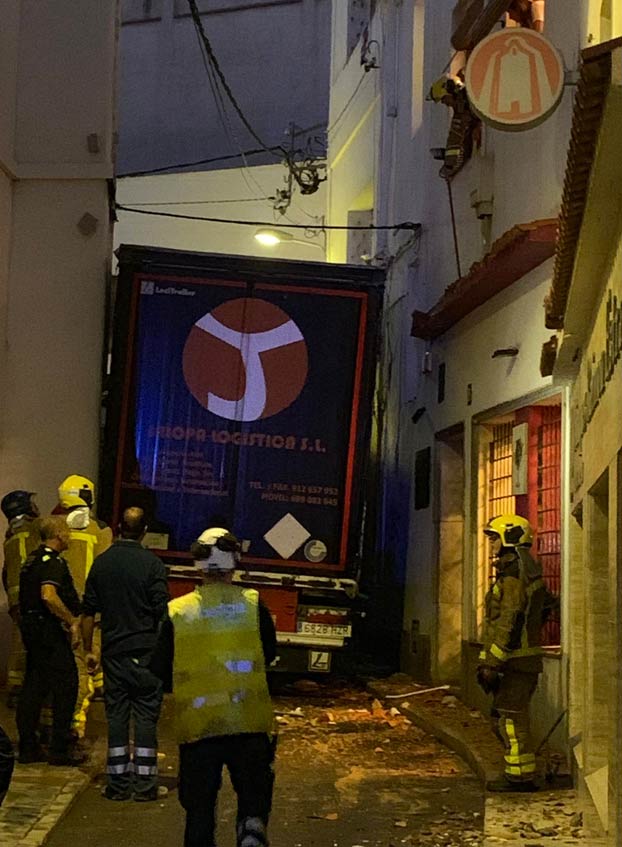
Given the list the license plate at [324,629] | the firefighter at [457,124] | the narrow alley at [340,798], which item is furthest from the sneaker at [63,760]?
the firefighter at [457,124]

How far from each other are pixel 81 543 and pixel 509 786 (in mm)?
3708

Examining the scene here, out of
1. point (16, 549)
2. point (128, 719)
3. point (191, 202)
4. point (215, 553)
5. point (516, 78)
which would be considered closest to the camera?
point (215, 553)

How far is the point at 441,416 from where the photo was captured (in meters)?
15.5

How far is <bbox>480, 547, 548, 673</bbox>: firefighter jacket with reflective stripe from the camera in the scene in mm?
9312

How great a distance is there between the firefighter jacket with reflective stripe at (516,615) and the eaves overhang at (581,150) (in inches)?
75.1

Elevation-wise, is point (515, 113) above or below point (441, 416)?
above

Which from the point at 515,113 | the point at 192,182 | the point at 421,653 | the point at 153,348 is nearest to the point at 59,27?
the point at 153,348

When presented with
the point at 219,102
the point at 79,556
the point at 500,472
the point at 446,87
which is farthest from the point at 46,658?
the point at 219,102

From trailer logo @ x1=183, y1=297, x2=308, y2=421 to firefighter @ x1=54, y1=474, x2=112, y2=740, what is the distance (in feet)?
7.69

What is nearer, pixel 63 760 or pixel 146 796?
pixel 146 796

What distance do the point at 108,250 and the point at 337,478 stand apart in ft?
12.3

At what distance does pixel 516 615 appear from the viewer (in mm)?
9336

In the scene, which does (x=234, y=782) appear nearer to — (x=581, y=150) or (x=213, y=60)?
(x=581, y=150)

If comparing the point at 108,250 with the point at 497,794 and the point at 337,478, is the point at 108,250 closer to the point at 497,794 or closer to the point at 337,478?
the point at 337,478
